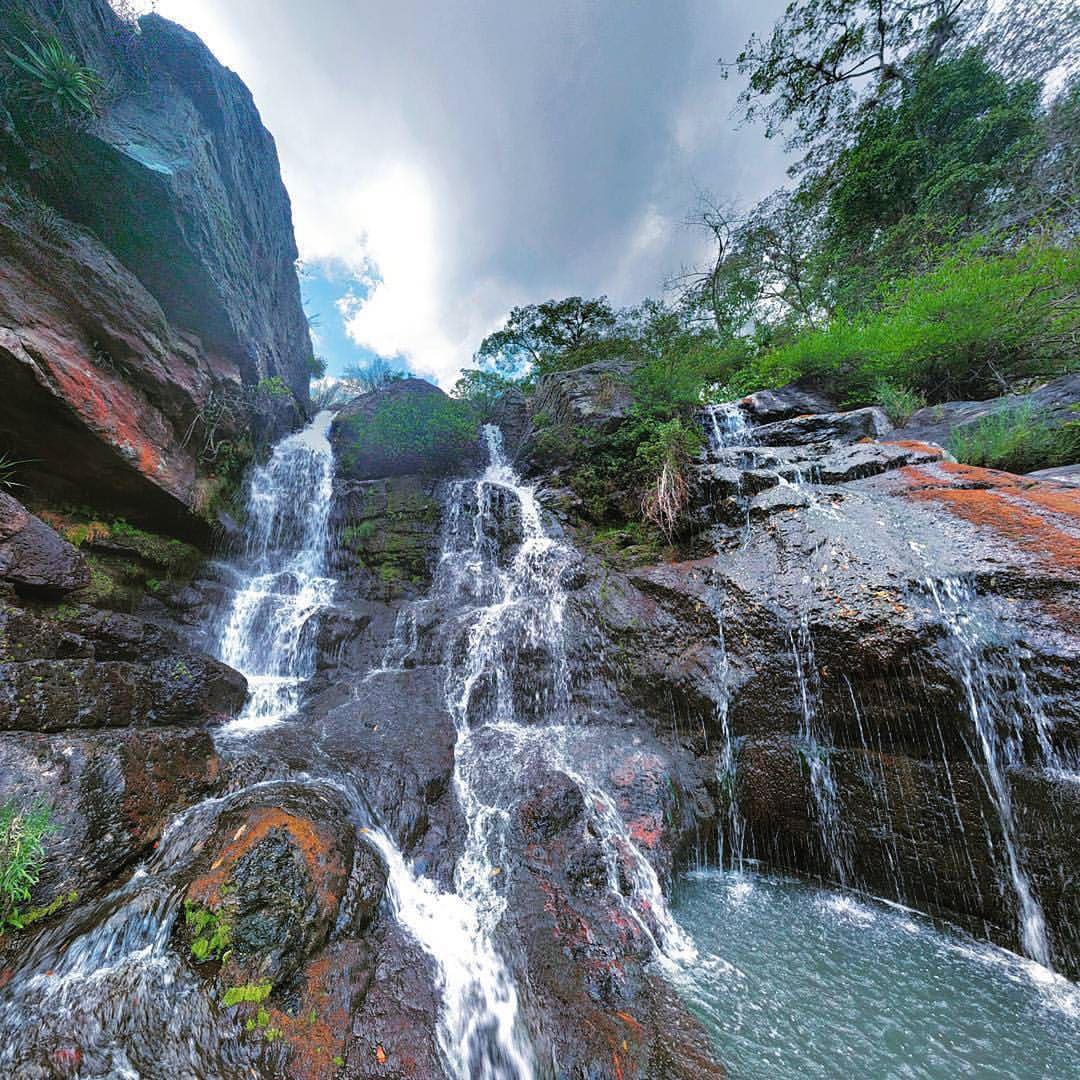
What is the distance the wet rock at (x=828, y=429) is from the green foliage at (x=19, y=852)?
1033 cm

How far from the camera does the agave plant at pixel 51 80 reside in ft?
18.6

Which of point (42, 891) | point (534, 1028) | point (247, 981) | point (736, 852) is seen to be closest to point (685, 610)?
point (736, 852)

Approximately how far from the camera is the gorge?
2416 mm

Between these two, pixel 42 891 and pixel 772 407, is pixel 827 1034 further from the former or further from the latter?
pixel 772 407

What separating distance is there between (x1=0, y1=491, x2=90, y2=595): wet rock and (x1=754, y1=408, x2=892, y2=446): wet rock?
10.8 m

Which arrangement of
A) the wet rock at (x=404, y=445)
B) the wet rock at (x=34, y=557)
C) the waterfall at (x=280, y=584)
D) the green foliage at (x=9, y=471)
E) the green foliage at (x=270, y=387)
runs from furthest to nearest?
1. the wet rock at (x=404, y=445)
2. the green foliage at (x=270, y=387)
3. the waterfall at (x=280, y=584)
4. the green foliage at (x=9, y=471)
5. the wet rock at (x=34, y=557)

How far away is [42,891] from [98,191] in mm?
9609

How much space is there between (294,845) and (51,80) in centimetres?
1020

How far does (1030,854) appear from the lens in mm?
3090

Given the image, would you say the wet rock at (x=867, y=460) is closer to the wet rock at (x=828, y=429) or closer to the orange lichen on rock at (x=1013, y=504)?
the orange lichen on rock at (x=1013, y=504)

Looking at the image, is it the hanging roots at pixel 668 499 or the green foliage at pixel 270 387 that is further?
the green foliage at pixel 270 387

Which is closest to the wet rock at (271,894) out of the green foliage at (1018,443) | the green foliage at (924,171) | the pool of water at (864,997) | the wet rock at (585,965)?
the wet rock at (585,965)

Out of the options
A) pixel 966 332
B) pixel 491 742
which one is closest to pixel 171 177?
pixel 491 742

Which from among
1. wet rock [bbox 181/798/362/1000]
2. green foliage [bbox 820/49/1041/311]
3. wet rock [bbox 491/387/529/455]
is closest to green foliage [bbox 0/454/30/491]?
wet rock [bbox 181/798/362/1000]
